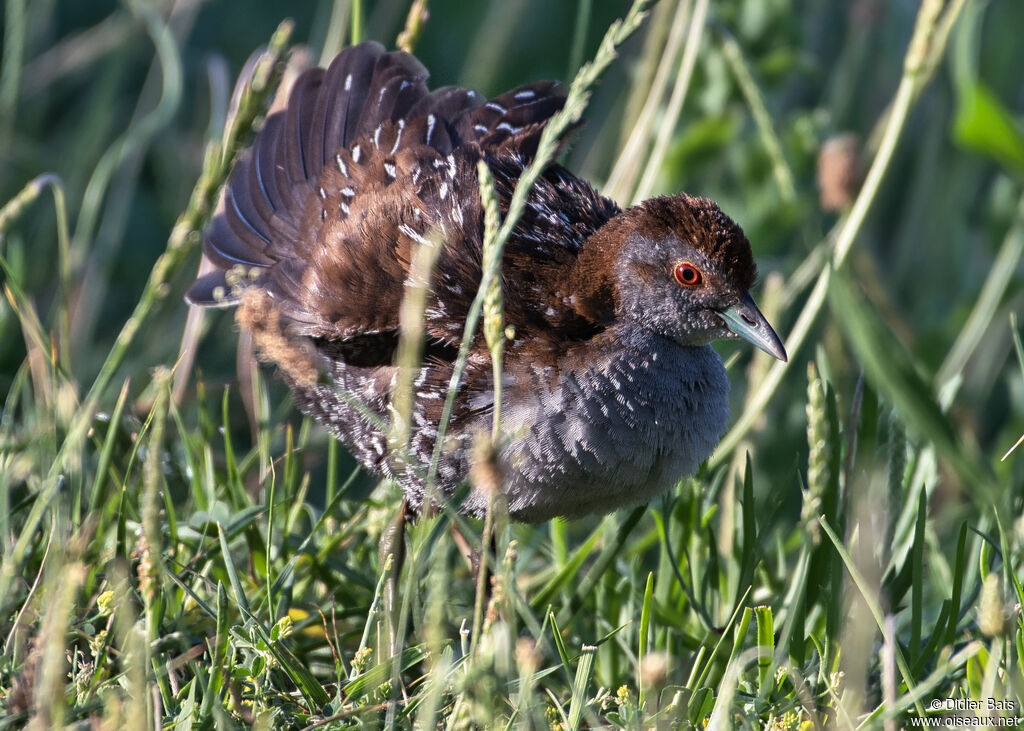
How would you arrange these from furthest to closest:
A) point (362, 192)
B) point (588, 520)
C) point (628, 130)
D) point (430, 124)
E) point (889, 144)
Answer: point (628, 130)
point (588, 520)
point (430, 124)
point (362, 192)
point (889, 144)

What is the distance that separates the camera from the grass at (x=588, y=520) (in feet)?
5.94

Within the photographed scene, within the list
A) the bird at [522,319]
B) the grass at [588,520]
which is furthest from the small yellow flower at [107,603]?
the bird at [522,319]

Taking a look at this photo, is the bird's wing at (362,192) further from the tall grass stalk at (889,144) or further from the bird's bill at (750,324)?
the tall grass stalk at (889,144)

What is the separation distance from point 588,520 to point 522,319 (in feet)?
4.43

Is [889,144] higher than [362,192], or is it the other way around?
[889,144]

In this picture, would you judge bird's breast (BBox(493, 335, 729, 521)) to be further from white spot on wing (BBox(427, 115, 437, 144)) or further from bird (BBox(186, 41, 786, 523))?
white spot on wing (BBox(427, 115, 437, 144))

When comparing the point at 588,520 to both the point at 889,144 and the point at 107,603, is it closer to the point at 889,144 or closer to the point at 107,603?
the point at 889,144

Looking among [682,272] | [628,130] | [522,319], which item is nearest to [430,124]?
[522,319]

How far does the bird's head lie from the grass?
18 cm

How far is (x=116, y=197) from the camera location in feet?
14.2

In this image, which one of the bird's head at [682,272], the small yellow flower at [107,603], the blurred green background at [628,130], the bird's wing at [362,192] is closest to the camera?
the small yellow flower at [107,603]

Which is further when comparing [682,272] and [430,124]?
[430,124]

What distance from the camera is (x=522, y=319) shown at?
2688 mm

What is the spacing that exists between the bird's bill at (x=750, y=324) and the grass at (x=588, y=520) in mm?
127
